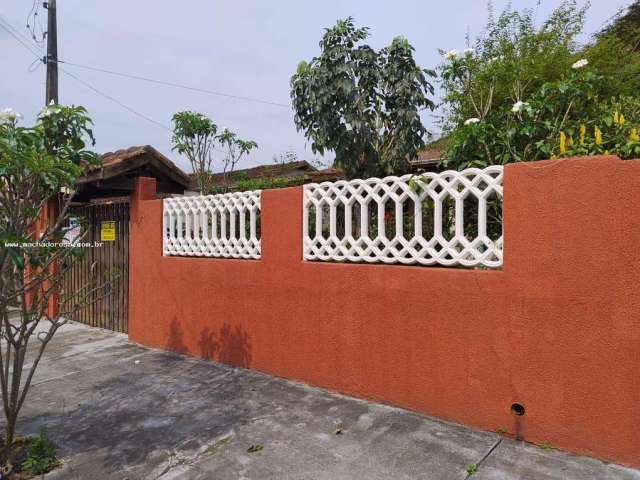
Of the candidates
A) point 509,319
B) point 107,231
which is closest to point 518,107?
point 509,319

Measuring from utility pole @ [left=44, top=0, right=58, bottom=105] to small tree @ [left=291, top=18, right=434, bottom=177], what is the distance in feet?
20.3

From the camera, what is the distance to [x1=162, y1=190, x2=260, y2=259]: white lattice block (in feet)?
14.8

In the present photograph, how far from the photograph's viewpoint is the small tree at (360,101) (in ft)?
16.4

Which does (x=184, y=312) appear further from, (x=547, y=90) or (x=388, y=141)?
(x=547, y=90)

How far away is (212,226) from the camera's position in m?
4.85

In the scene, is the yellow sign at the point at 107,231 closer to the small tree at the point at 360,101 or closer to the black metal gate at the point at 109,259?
the black metal gate at the point at 109,259

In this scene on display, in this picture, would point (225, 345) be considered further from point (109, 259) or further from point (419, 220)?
point (109, 259)

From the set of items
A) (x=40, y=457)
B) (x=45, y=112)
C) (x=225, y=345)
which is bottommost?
(x=40, y=457)

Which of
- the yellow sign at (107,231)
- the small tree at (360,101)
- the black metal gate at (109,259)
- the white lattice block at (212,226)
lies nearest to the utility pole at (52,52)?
the black metal gate at (109,259)

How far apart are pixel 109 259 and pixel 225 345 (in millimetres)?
2862

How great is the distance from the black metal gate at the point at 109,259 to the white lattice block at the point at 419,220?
3.32 meters

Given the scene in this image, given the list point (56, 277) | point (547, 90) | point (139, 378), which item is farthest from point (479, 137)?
point (139, 378)

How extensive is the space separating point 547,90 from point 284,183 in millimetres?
4162

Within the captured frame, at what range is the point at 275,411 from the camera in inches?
136
